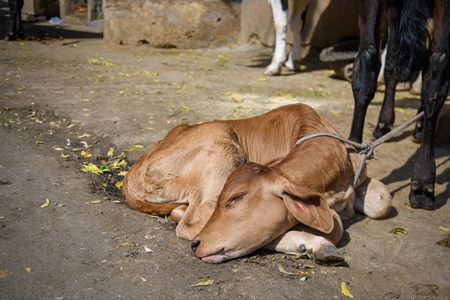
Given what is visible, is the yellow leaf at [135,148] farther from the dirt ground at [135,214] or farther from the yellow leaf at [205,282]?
the yellow leaf at [205,282]

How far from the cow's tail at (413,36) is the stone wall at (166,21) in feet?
25.0

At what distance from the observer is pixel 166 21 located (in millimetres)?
11914

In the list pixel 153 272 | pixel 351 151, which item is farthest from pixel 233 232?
pixel 351 151

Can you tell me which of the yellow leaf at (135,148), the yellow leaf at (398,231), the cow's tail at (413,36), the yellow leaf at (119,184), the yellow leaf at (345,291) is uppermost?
the cow's tail at (413,36)

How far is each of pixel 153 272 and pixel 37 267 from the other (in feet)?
2.11

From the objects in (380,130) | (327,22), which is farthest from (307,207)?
(327,22)

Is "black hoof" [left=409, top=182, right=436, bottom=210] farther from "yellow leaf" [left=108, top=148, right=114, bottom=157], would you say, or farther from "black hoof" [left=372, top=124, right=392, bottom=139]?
"yellow leaf" [left=108, top=148, right=114, bottom=157]

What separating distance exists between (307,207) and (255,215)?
31 centimetres

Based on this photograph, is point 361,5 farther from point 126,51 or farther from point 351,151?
point 126,51

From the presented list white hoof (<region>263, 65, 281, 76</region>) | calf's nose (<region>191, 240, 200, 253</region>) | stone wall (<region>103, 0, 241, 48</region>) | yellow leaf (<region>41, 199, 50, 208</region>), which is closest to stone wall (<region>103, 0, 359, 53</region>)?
stone wall (<region>103, 0, 241, 48</region>)

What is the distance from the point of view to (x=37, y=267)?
3.15 m

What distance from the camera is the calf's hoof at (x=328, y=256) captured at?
11.0 feet

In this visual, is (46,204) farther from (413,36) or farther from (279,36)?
(279,36)

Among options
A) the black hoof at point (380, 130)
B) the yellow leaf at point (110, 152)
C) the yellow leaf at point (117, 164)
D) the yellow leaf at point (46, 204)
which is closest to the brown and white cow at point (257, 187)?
the yellow leaf at point (46, 204)
